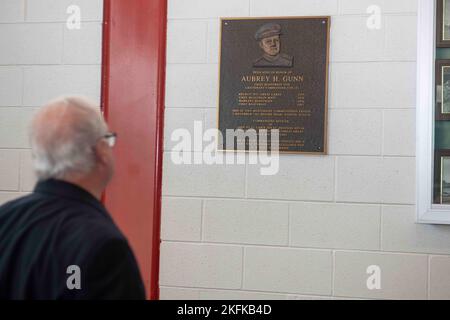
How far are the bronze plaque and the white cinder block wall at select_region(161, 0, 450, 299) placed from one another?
0.05 meters

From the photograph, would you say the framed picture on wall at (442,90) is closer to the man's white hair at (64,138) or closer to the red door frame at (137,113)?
the red door frame at (137,113)

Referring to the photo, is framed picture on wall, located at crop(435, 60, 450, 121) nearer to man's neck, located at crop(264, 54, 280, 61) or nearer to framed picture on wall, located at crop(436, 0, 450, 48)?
framed picture on wall, located at crop(436, 0, 450, 48)

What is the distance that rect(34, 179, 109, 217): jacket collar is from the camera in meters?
1.28

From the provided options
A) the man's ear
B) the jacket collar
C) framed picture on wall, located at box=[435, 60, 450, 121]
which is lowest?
the jacket collar

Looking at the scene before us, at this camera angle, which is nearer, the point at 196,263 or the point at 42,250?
the point at 42,250

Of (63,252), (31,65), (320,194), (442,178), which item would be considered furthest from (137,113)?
(63,252)

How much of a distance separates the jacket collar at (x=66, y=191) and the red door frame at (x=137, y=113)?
140 centimetres

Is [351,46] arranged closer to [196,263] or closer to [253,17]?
[253,17]

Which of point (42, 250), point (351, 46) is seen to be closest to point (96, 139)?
point (42, 250)

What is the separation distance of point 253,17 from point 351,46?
0.48 m

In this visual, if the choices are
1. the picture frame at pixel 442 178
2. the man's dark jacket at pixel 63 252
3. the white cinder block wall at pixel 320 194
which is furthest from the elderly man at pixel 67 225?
the picture frame at pixel 442 178

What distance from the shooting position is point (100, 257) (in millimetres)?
1173

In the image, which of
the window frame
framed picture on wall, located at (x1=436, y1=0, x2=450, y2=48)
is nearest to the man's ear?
the window frame
